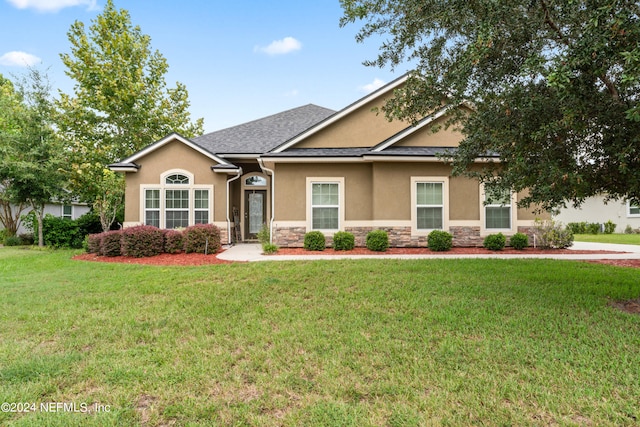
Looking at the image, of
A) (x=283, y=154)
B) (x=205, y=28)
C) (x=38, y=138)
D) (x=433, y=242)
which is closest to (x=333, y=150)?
(x=283, y=154)

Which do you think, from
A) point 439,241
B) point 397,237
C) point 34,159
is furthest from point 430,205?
point 34,159

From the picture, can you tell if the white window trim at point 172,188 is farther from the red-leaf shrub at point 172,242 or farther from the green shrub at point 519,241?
the green shrub at point 519,241

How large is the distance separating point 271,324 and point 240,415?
1.94 m

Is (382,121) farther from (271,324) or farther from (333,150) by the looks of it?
(271,324)

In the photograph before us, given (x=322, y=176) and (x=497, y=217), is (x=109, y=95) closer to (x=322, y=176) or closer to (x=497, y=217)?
(x=322, y=176)

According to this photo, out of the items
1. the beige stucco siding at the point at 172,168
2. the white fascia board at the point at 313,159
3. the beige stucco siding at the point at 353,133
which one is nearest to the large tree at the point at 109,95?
the beige stucco siding at the point at 172,168

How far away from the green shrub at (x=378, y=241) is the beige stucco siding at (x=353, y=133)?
3946mm

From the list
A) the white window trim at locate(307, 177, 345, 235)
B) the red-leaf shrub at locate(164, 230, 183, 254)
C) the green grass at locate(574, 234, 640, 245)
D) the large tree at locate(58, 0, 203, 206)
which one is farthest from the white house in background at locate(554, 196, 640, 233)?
the large tree at locate(58, 0, 203, 206)

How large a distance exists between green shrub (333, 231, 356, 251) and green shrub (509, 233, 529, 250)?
5.79 metres

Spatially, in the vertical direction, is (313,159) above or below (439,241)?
above

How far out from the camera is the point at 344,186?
493 inches

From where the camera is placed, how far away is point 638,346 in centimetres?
371

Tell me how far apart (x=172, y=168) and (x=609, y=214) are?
94.3 feet

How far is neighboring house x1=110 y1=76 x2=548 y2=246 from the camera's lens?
12.2m
